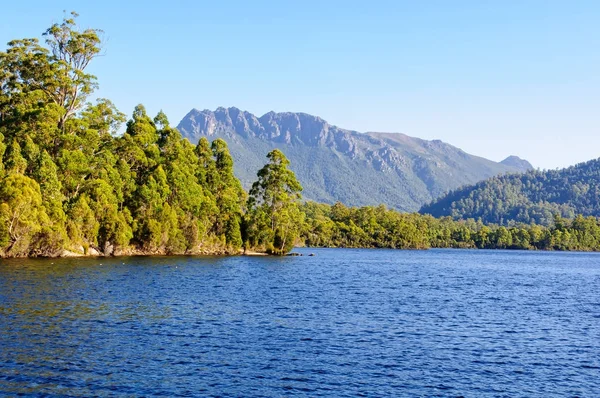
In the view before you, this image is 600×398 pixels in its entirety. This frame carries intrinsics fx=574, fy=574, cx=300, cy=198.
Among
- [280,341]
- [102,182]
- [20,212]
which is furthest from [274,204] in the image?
[280,341]

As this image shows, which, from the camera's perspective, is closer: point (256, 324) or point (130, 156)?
point (256, 324)

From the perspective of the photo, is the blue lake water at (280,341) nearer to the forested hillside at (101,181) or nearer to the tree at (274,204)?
the forested hillside at (101,181)

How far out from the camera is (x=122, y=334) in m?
38.6

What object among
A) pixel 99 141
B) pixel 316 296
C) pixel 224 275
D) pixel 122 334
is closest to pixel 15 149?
pixel 99 141

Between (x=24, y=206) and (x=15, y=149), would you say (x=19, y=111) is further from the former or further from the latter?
(x=24, y=206)

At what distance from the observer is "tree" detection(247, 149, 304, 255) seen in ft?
474

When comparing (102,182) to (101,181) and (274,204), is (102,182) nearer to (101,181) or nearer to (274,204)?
(101,181)

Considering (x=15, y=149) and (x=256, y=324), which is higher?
(x=15, y=149)

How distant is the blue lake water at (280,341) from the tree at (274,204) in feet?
245

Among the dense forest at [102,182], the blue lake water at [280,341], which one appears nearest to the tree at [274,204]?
the dense forest at [102,182]

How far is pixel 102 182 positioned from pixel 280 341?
7915cm

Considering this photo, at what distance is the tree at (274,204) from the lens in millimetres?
144375

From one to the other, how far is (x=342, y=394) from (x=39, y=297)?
34.1 m

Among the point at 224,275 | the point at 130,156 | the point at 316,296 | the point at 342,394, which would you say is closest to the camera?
the point at 342,394
